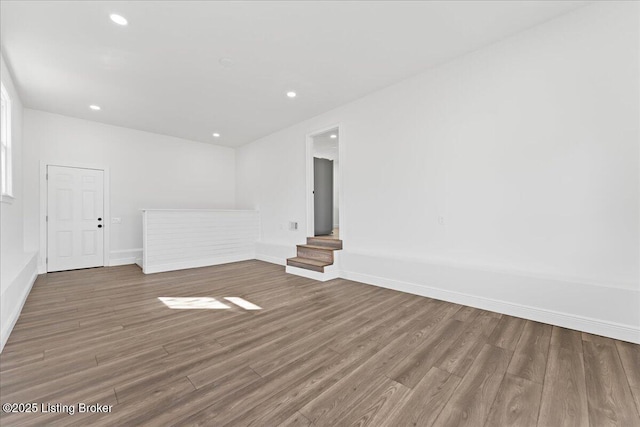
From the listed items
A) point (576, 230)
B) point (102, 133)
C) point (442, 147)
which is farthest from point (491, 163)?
point (102, 133)

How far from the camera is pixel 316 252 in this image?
4.75 meters

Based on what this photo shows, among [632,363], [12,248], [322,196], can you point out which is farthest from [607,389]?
[12,248]

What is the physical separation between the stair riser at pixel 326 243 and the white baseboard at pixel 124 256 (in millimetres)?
3873

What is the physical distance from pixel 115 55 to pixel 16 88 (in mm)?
2209

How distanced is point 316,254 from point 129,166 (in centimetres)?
459

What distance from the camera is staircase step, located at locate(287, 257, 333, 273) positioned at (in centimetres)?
436

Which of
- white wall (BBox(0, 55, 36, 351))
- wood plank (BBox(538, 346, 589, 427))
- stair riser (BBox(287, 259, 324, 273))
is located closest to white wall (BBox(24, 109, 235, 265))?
white wall (BBox(0, 55, 36, 351))

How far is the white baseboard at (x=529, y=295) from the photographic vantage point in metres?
2.29

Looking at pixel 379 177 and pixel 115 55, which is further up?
pixel 115 55

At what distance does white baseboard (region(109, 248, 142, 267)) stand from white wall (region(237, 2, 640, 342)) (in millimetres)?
4782

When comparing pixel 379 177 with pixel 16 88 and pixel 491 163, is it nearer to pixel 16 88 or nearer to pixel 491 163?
pixel 491 163

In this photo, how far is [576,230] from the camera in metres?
2.55

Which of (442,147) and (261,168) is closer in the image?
(442,147)

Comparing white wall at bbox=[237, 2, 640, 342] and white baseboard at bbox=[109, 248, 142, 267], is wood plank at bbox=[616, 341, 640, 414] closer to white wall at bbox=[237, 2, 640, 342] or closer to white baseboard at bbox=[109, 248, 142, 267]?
white wall at bbox=[237, 2, 640, 342]
